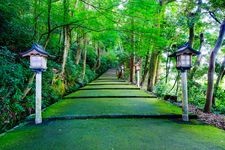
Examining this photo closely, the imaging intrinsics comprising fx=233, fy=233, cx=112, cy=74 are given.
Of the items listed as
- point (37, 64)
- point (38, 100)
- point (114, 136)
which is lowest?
point (114, 136)

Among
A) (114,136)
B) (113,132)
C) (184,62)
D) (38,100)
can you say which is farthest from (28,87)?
(184,62)

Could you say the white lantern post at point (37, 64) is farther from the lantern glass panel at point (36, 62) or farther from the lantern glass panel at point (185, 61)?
the lantern glass panel at point (185, 61)

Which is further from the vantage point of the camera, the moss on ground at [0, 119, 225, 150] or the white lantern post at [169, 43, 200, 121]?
the white lantern post at [169, 43, 200, 121]

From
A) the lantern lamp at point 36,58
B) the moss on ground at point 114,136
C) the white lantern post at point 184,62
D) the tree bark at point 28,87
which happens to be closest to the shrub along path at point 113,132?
the moss on ground at point 114,136

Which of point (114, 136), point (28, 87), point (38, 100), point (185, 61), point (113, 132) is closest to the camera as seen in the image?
point (114, 136)

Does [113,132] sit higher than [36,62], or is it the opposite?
[36,62]

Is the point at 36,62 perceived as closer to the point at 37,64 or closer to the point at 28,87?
the point at 37,64

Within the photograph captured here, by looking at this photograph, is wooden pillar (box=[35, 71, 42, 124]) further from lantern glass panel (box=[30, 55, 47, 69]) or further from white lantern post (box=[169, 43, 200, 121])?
white lantern post (box=[169, 43, 200, 121])

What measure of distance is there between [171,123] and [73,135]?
2.22 metres

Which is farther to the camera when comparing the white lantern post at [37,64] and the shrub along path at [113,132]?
the white lantern post at [37,64]

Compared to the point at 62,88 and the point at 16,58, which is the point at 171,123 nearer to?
the point at 16,58

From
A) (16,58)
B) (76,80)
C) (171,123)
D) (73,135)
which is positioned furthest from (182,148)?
(76,80)

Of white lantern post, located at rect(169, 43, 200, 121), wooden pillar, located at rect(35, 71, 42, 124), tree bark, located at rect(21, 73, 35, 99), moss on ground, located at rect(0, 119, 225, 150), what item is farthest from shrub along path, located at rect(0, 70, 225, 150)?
tree bark, located at rect(21, 73, 35, 99)

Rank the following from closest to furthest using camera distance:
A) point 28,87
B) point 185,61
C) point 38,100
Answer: point 38,100 < point 185,61 < point 28,87
